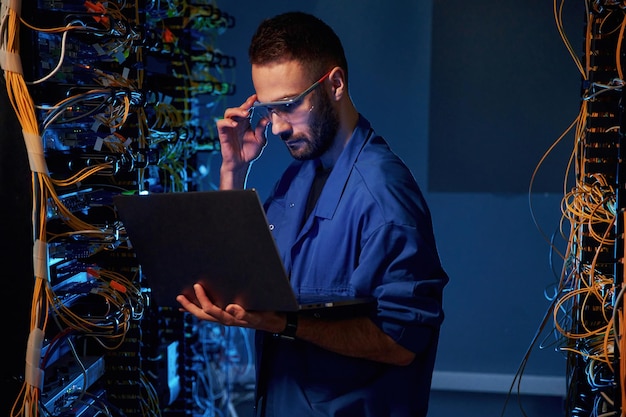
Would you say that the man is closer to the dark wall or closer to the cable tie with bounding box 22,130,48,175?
the cable tie with bounding box 22,130,48,175

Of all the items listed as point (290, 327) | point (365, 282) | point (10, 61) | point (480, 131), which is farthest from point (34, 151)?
point (480, 131)

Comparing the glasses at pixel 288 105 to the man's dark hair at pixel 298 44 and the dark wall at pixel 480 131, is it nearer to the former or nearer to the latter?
the man's dark hair at pixel 298 44

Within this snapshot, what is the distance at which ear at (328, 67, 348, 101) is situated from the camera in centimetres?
203

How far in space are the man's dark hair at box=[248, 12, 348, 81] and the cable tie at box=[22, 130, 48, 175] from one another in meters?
0.60

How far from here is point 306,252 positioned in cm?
201

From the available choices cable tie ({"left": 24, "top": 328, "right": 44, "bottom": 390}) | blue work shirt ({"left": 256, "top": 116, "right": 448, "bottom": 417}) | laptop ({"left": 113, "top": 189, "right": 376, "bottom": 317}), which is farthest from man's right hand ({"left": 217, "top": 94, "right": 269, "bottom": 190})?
cable tie ({"left": 24, "top": 328, "right": 44, "bottom": 390})

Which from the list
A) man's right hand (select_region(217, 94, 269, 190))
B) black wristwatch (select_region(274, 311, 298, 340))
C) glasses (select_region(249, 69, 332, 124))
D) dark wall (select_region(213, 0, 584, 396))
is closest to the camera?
black wristwatch (select_region(274, 311, 298, 340))

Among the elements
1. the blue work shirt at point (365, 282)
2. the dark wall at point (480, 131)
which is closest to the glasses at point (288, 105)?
the blue work shirt at point (365, 282)

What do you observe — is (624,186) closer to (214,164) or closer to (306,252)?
(306,252)

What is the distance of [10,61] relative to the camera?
1809 millimetres

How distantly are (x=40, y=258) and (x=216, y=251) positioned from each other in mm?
493

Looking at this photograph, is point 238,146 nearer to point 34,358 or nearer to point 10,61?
point 10,61

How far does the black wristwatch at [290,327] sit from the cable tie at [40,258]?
0.62 m

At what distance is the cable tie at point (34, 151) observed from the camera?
183 cm
